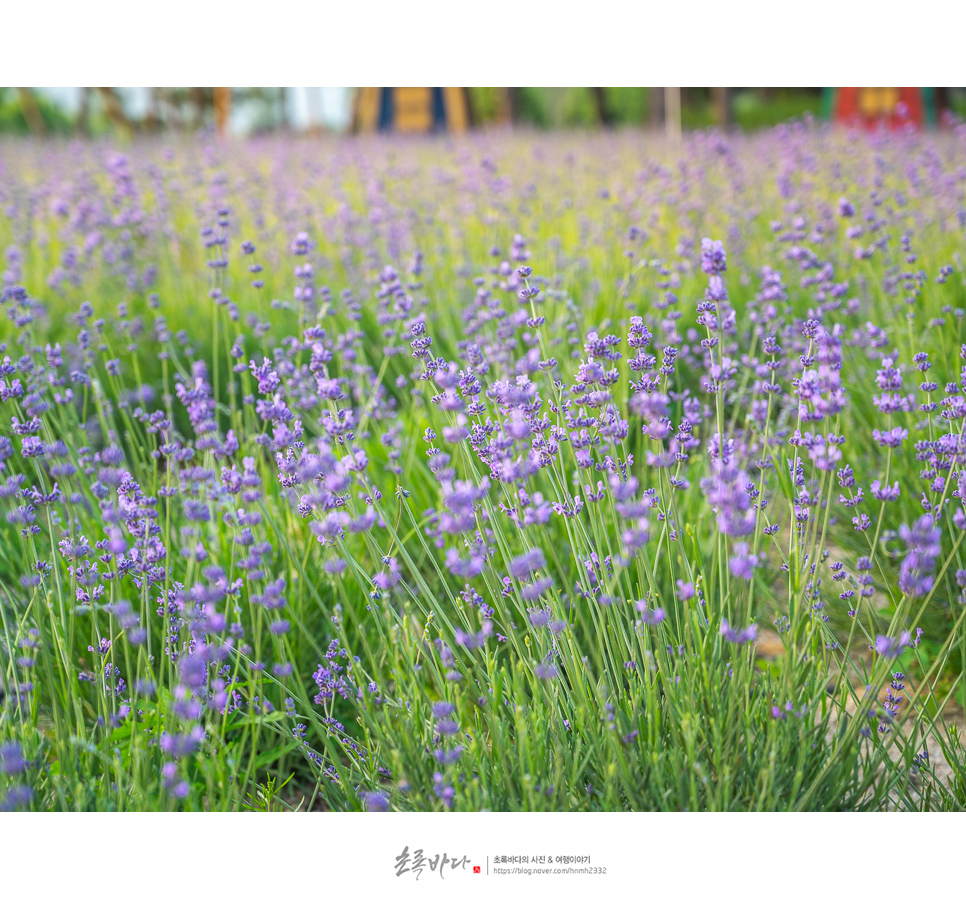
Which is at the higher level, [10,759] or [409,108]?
[409,108]

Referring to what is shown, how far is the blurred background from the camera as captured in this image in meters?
3.16

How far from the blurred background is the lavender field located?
1.23ft

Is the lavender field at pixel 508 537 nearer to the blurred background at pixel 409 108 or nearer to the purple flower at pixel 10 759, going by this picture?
the purple flower at pixel 10 759

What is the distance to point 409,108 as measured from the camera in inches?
253

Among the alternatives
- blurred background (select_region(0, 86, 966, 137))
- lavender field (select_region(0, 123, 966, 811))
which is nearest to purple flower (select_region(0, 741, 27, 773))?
lavender field (select_region(0, 123, 966, 811))

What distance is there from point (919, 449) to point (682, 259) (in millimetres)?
2063

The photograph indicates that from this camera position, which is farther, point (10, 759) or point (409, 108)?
point (409, 108)

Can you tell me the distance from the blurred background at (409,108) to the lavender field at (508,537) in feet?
1.23

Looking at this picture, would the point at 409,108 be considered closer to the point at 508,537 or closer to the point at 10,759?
the point at 508,537

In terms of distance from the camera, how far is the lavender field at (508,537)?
1342 mm

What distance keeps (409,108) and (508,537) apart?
17.6ft

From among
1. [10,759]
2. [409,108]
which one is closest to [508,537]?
[10,759]
